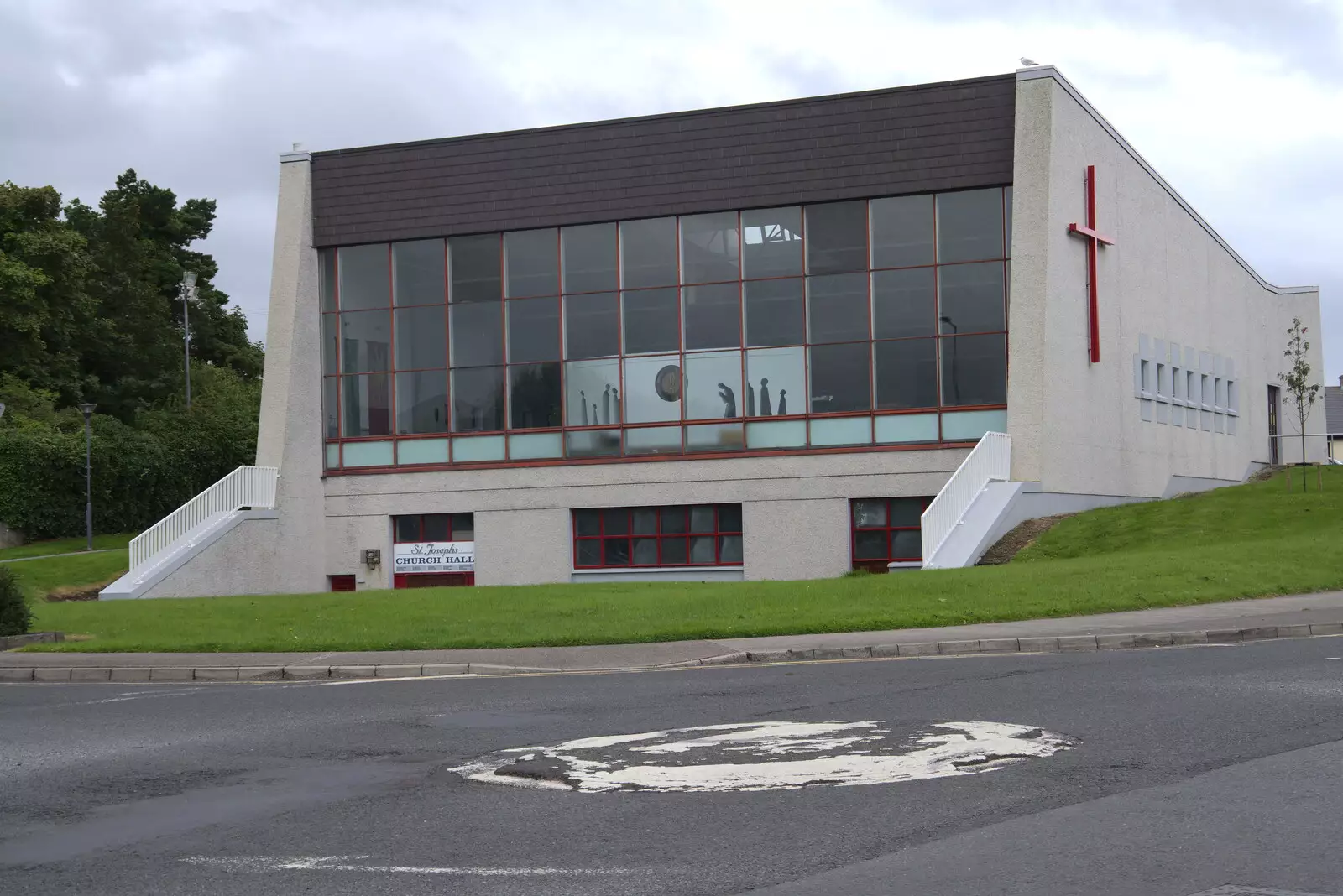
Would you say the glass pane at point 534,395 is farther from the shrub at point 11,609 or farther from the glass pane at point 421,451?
the shrub at point 11,609

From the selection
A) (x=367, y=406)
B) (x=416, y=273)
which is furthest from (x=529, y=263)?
(x=367, y=406)

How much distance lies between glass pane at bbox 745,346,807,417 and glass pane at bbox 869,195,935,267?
120 inches

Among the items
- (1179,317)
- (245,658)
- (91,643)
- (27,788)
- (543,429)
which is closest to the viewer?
(27,788)

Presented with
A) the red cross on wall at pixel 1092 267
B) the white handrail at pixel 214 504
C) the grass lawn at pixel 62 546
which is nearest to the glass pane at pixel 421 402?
the white handrail at pixel 214 504

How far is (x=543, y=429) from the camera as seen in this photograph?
37219mm

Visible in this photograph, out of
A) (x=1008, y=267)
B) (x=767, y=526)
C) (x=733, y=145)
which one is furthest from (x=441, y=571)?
(x=1008, y=267)

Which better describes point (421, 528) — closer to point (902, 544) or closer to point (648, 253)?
point (648, 253)

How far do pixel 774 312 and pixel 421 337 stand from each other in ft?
31.2

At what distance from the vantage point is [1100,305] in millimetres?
36281

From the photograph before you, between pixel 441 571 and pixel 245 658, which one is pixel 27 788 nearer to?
pixel 245 658

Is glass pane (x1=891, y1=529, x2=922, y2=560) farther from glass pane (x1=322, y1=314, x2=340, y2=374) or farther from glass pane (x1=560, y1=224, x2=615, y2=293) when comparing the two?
glass pane (x1=322, y1=314, x2=340, y2=374)

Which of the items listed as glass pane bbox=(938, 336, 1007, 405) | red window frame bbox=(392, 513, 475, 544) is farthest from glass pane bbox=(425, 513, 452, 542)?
glass pane bbox=(938, 336, 1007, 405)

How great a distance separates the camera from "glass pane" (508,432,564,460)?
122 feet

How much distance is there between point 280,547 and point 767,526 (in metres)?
12.5
